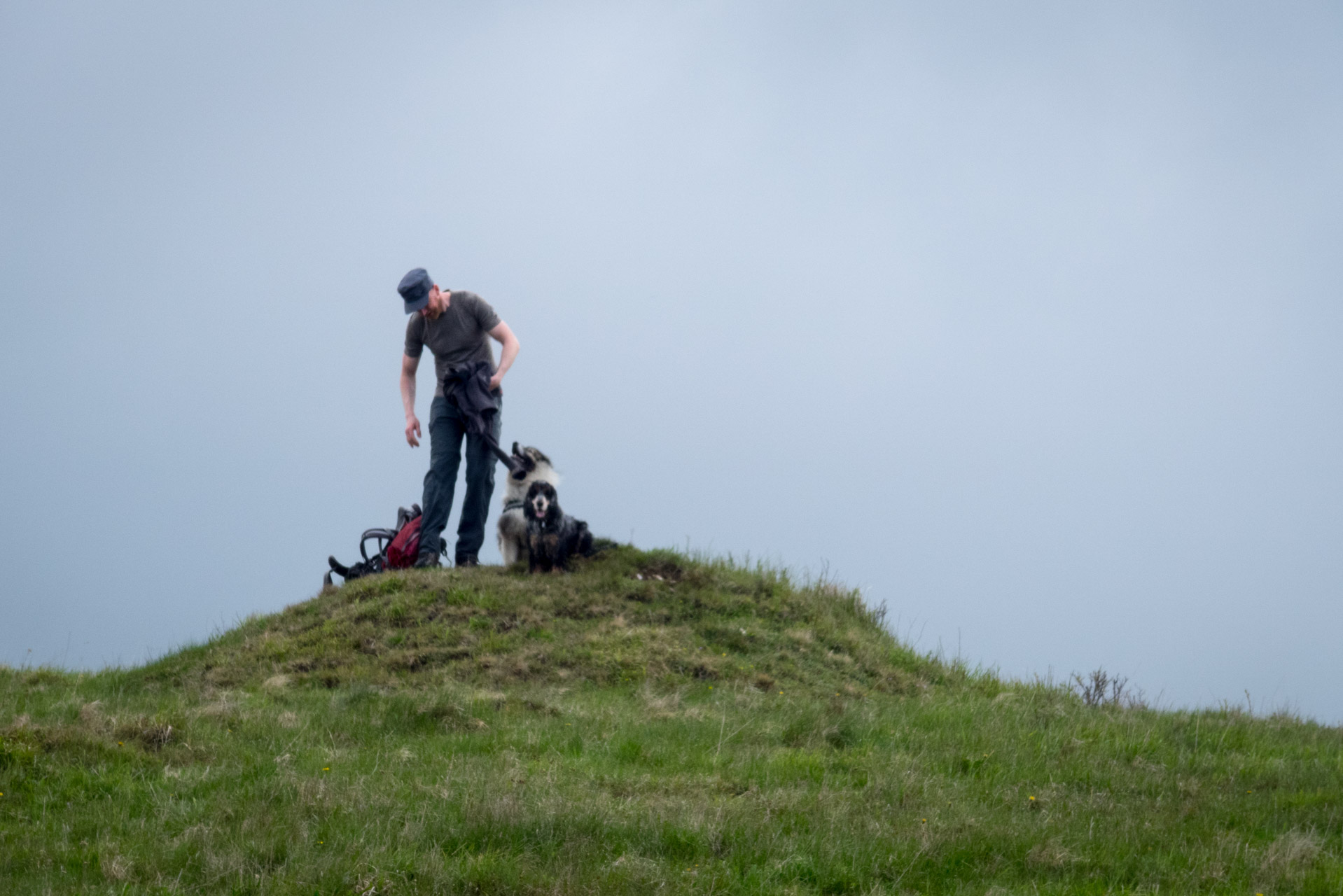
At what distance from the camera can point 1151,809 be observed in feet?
25.7

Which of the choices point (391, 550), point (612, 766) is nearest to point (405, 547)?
point (391, 550)

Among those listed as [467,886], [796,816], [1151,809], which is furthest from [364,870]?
[1151,809]

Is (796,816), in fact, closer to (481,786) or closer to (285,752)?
(481,786)

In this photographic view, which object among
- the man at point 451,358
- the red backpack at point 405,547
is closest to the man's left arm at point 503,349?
the man at point 451,358

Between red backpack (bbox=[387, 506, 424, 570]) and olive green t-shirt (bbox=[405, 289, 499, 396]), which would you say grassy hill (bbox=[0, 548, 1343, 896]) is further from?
olive green t-shirt (bbox=[405, 289, 499, 396])

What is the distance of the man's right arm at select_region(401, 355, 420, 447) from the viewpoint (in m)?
15.1

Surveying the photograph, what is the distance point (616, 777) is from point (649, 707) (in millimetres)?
2578

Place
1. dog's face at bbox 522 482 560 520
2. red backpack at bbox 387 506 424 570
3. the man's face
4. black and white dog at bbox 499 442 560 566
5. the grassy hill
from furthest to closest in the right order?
red backpack at bbox 387 506 424 570
the man's face
black and white dog at bbox 499 442 560 566
dog's face at bbox 522 482 560 520
the grassy hill

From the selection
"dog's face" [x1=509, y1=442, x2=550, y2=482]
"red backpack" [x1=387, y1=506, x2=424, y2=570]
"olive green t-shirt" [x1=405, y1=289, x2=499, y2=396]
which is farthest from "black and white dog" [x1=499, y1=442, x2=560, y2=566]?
"red backpack" [x1=387, y1=506, x2=424, y2=570]

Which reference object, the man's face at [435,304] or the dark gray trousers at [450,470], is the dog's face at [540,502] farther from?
the man's face at [435,304]

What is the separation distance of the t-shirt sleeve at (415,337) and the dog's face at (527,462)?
2140 millimetres

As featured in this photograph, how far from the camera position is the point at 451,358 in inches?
580

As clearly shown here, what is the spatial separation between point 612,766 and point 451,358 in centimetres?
766

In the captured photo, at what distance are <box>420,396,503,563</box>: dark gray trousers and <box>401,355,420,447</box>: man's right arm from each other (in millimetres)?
483
